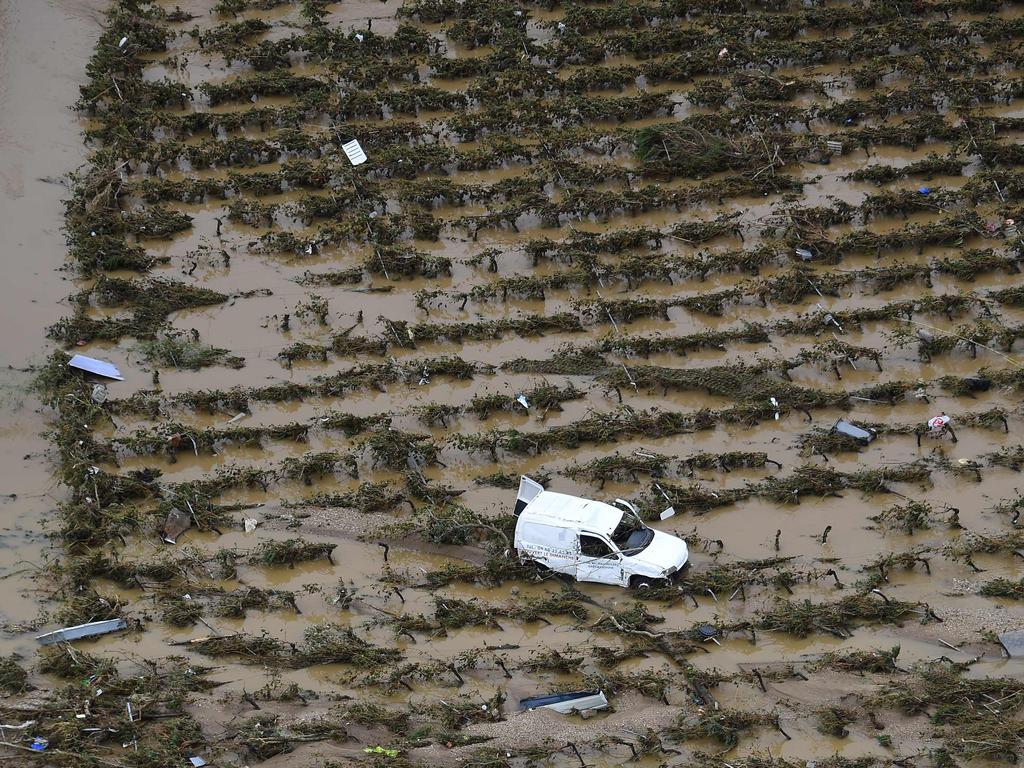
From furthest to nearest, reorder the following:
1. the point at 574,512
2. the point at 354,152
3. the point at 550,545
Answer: the point at 354,152
the point at 574,512
the point at 550,545

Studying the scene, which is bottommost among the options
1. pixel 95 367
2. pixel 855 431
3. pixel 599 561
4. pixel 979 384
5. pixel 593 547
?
pixel 599 561

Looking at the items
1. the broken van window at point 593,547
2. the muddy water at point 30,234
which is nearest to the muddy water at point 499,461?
the muddy water at point 30,234

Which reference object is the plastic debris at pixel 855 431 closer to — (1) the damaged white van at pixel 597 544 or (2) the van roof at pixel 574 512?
(1) the damaged white van at pixel 597 544

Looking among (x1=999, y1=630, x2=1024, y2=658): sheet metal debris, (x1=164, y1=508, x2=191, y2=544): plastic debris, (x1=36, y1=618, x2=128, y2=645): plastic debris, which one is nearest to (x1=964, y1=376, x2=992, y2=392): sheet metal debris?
(x1=999, y1=630, x2=1024, y2=658): sheet metal debris

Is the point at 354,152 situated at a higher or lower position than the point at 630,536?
higher

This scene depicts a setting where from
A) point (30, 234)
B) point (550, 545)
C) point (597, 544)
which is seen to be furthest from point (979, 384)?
point (30, 234)

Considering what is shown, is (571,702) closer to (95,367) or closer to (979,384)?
(979,384)

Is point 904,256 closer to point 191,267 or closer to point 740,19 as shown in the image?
point 740,19
